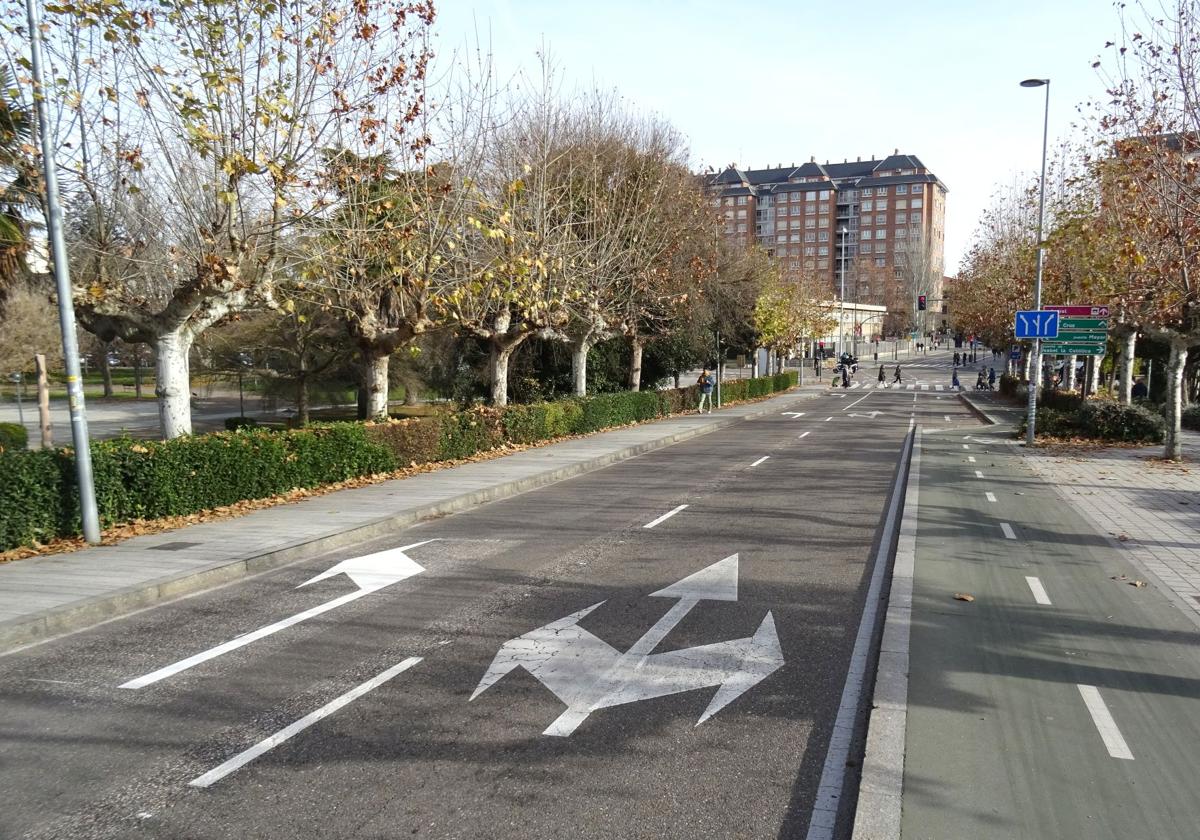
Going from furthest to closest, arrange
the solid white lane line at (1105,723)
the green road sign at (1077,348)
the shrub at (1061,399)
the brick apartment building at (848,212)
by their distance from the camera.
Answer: the brick apartment building at (848,212), the shrub at (1061,399), the green road sign at (1077,348), the solid white lane line at (1105,723)

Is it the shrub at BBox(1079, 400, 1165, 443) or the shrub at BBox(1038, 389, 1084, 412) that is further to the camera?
the shrub at BBox(1038, 389, 1084, 412)

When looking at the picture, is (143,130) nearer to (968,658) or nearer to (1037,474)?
(968,658)

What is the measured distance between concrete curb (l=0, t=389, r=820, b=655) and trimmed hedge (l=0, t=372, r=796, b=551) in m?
2.24

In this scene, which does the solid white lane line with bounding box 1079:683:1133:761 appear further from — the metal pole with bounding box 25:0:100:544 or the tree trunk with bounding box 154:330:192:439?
the tree trunk with bounding box 154:330:192:439

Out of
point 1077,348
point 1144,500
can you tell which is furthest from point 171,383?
point 1077,348

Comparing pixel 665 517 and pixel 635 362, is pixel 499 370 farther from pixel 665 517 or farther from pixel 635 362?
pixel 635 362

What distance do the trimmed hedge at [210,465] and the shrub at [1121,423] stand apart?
14824mm

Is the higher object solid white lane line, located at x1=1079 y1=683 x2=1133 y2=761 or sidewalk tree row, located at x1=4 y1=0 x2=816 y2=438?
sidewalk tree row, located at x1=4 y1=0 x2=816 y2=438

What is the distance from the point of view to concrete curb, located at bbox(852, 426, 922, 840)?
12.4 feet

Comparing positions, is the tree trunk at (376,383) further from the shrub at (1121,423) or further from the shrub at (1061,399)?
the shrub at (1061,399)

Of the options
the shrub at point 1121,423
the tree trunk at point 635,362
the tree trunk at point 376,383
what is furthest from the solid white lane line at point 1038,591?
the tree trunk at point 635,362

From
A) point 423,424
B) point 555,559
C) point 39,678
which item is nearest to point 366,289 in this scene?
point 423,424

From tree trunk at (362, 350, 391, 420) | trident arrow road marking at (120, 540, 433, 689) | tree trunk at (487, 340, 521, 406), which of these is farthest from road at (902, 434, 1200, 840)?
tree trunk at (487, 340, 521, 406)

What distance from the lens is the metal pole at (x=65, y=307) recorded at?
8.85 metres
